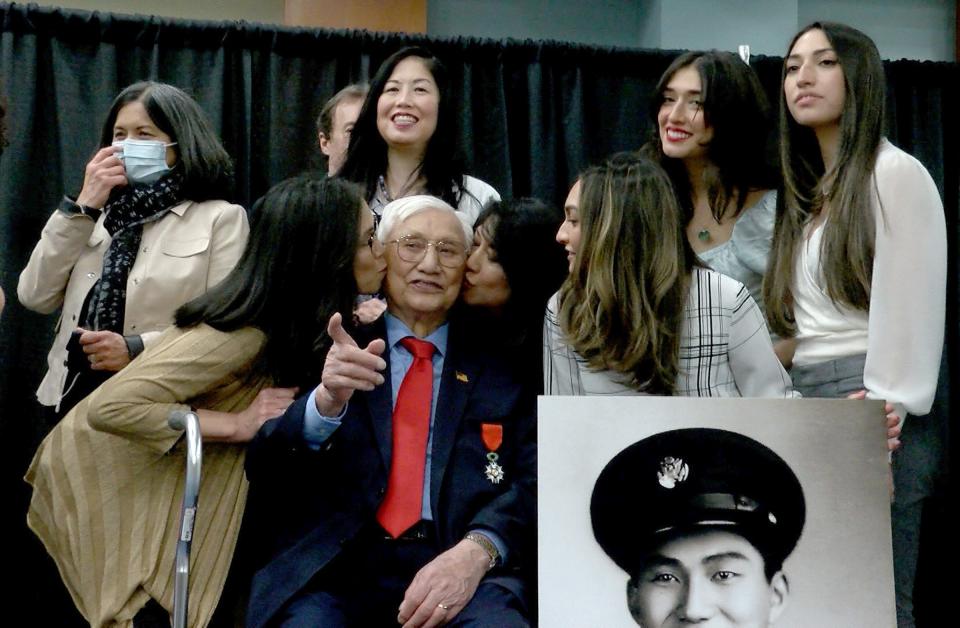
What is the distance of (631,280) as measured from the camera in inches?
83.3

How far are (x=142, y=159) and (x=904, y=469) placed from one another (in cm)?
194

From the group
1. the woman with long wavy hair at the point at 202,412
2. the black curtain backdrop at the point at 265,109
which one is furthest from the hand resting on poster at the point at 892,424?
the black curtain backdrop at the point at 265,109

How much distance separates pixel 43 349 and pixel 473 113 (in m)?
1.62

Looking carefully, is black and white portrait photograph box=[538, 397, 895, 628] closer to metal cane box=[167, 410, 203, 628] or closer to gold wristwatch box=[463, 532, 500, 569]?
gold wristwatch box=[463, 532, 500, 569]

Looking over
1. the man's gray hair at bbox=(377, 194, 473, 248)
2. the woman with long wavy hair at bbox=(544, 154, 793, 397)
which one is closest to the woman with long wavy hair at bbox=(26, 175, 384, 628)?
the man's gray hair at bbox=(377, 194, 473, 248)

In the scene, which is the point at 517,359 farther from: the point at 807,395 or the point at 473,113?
the point at 473,113

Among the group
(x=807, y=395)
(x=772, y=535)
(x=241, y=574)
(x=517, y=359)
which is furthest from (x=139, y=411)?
(x=807, y=395)

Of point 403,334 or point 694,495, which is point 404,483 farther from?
point 694,495

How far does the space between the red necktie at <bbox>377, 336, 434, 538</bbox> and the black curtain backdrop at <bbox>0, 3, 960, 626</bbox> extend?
1.60 meters

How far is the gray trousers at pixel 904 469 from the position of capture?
2.23m

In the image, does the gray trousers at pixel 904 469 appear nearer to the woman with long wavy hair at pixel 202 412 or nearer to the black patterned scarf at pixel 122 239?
the woman with long wavy hair at pixel 202 412

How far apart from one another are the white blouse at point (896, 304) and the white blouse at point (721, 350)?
0.18 m

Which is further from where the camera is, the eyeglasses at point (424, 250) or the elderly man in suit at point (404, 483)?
the eyeglasses at point (424, 250)

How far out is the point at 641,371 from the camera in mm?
2123
